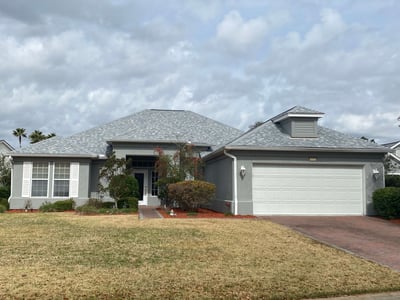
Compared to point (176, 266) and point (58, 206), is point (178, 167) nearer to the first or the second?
point (58, 206)

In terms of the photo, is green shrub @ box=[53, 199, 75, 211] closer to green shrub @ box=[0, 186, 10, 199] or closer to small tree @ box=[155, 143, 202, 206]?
green shrub @ box=[0, 186, 10, 199]

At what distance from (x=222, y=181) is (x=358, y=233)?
8.32 meters

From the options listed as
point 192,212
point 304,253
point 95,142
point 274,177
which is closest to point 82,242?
point 304,253

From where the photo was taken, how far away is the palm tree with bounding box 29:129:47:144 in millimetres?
46531

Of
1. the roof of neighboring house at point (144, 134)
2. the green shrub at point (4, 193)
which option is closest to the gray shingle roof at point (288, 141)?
the roof of neighboring house at point (144, 134)

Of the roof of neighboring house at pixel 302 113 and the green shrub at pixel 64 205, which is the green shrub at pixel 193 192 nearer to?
the roof of neighboring house at pixel 302 113

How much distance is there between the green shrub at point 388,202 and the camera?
17219 mm

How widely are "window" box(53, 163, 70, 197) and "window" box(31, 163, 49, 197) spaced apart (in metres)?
0.48

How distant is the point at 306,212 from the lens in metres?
18.3

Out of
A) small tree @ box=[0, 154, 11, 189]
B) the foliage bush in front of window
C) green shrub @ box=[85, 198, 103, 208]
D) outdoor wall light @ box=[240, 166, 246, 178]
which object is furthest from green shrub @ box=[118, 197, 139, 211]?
small tree @ box=[0, 154, 11, 189]

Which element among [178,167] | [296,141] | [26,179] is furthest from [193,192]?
[26,179]

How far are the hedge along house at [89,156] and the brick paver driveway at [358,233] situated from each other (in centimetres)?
947

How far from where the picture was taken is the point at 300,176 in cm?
1848

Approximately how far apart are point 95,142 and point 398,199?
681 inches
